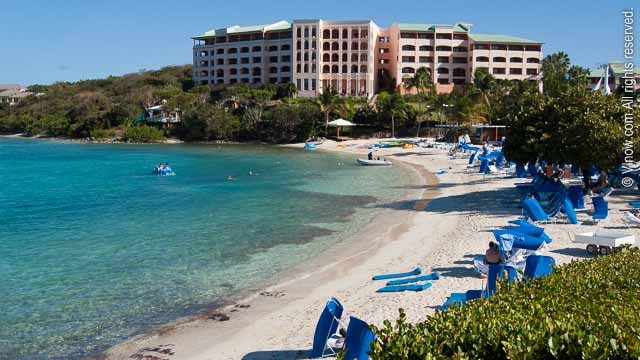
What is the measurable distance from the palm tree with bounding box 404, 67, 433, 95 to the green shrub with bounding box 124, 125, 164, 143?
129 feet

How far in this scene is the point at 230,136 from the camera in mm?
88938

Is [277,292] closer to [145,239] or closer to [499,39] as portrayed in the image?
[145,239]

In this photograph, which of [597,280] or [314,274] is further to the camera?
[314,274]

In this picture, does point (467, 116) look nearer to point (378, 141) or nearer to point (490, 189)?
point (378, 141)

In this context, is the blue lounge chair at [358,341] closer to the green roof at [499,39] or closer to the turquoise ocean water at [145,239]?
the turquoise ocean water at [145,239]

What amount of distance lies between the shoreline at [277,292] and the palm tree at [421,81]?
6094 cm

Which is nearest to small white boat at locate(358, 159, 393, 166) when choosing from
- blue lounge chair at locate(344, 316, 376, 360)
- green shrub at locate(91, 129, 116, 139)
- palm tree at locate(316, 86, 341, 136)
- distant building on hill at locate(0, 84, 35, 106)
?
palm tree at locate(316, 86, 341, 136)

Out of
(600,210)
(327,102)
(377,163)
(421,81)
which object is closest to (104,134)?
(327,102)

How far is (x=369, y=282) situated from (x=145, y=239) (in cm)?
1043

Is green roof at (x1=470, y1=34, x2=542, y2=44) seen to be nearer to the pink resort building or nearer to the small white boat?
the pink resort building

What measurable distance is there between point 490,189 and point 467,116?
121ft

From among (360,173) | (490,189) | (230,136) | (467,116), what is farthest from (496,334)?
(230,136)

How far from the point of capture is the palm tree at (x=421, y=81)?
274ft

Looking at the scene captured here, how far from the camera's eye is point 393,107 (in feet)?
251
